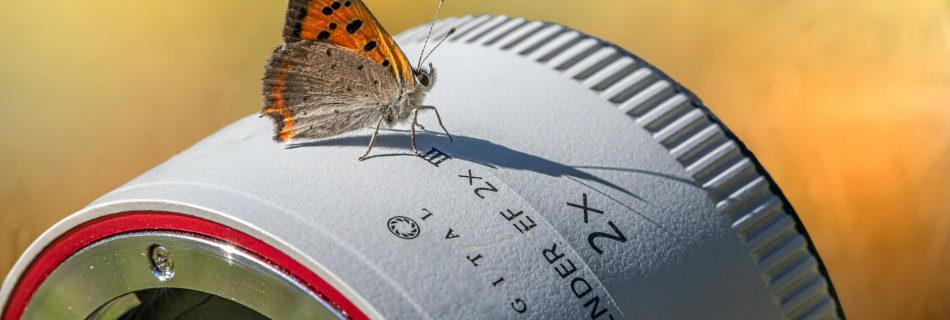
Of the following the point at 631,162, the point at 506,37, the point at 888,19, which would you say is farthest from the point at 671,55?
the point at 631,162

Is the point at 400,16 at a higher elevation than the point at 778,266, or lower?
higher

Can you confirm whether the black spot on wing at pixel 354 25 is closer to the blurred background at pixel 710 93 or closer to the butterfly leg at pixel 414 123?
the butterfly leg at pixel 414 123

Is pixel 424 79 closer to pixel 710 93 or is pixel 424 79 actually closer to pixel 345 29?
pixel 345 29

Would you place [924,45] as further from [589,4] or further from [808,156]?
[589,4]

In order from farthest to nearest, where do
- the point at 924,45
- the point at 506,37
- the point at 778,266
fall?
the point at 924,45 < the point at 506,37 < the point at 778,266

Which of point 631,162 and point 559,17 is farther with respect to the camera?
point 559,17

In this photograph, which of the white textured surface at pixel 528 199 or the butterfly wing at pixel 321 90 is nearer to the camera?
the white textured surface at pixel 528 199

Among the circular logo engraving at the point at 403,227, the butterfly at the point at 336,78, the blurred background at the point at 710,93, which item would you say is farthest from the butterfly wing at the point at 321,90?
the blurred background at the point at 710,93

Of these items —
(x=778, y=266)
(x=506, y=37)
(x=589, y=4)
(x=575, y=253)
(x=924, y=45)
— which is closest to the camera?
(x=575, y=253)
